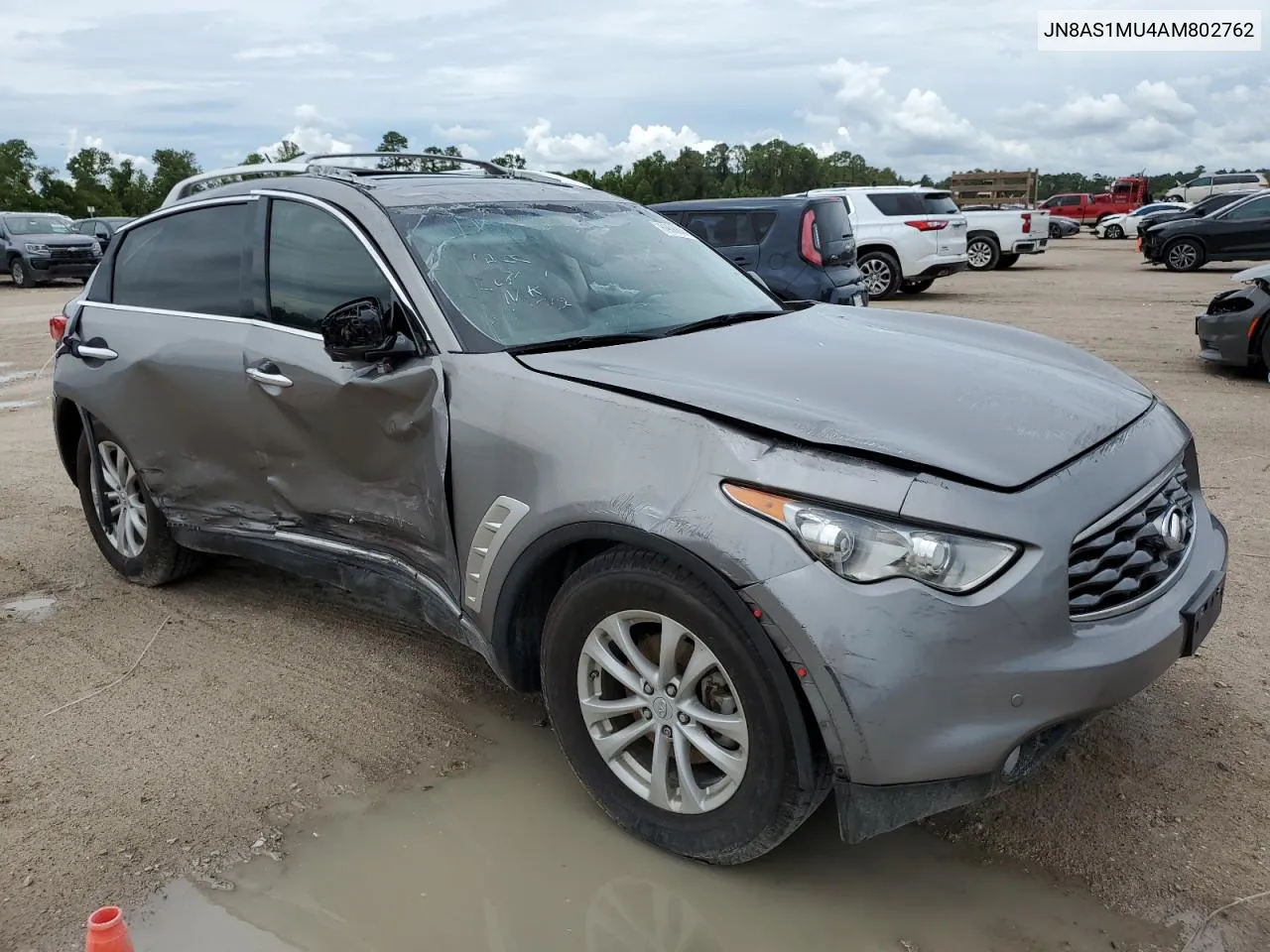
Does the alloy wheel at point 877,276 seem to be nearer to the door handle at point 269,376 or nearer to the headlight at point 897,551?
the door handle at point 269,376

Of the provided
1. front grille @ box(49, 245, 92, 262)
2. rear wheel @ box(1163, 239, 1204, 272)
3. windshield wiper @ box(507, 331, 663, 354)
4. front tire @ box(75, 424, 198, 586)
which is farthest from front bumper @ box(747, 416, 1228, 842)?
front grille @ box(49, 245, 92, 262)

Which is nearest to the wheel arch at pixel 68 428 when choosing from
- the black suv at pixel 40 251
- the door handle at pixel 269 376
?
the door handle at pixel 269 376

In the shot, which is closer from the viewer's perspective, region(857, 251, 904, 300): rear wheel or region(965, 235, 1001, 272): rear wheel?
region(857, 251, 904, 300): rear wheel

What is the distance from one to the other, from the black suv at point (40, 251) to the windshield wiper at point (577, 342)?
1003 inches

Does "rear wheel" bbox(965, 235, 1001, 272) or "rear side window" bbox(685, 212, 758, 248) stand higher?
"rear side window" bbox(685, 212, 758, 248)

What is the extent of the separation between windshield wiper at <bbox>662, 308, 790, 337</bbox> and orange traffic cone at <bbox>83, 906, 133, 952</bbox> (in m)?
2.15

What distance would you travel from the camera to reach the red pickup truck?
177 feet

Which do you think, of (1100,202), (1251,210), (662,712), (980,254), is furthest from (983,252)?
(1100,202)

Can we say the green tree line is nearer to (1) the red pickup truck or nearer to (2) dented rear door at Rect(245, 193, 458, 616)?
(1) the red pickup truck

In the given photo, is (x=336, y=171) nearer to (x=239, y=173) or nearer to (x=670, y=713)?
(x=239, y=173)

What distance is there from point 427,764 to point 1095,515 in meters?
2.08

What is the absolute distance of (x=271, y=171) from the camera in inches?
164

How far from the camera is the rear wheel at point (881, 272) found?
17.0 meters

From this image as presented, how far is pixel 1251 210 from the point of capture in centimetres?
2045
